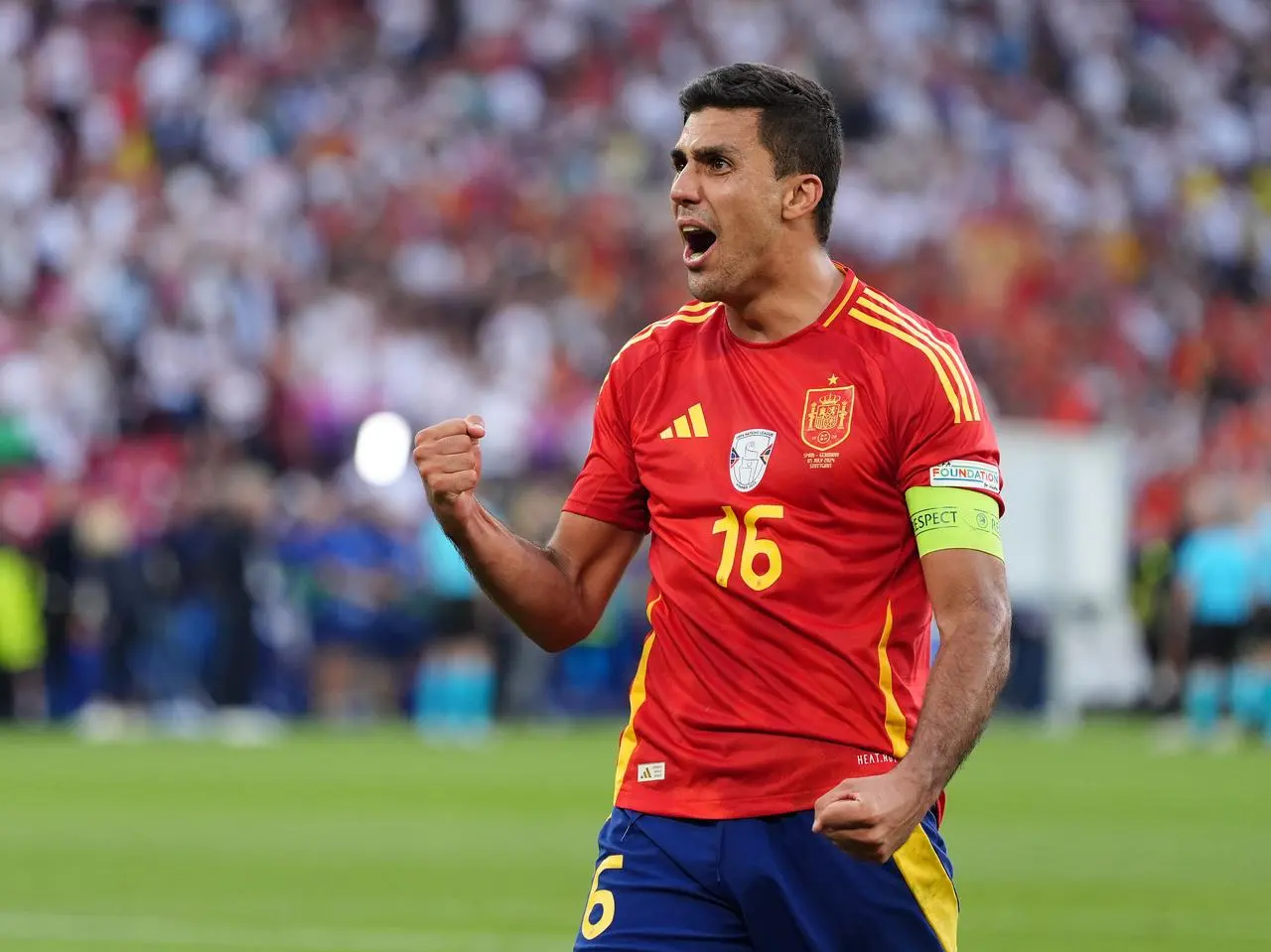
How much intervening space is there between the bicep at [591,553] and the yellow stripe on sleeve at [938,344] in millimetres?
760

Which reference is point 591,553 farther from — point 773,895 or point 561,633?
point 773,895

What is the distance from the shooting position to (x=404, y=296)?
26.2 meters

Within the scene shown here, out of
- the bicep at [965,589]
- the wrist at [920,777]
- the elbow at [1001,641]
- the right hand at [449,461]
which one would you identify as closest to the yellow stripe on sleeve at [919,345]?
the bicep at [965,589]

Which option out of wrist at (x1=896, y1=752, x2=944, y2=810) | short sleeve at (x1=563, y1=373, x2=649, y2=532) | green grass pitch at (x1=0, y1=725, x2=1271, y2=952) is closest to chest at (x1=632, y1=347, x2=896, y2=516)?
short sleeve at (x1=563, y1=373, x2=649, y2=532)

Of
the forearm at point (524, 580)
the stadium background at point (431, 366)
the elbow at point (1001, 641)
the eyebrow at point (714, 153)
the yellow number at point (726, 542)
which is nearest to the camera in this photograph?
the elbow at point (1001, 641)

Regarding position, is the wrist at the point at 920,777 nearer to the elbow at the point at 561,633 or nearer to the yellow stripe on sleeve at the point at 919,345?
the yellow stripe on sleeve at the point at 919,345

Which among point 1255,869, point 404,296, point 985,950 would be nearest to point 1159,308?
point 404,296

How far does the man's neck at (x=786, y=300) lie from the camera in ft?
16.8

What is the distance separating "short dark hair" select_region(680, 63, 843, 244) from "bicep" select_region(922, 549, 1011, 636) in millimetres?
805

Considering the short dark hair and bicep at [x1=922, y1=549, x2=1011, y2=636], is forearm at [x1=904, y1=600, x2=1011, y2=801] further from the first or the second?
the short dark hair

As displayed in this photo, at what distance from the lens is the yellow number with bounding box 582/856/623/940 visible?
492cm

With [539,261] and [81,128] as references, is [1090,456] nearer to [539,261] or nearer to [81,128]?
[539,261]

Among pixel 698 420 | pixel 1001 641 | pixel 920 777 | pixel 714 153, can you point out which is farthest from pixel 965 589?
pixel 714 153

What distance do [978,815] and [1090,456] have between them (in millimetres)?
10036
